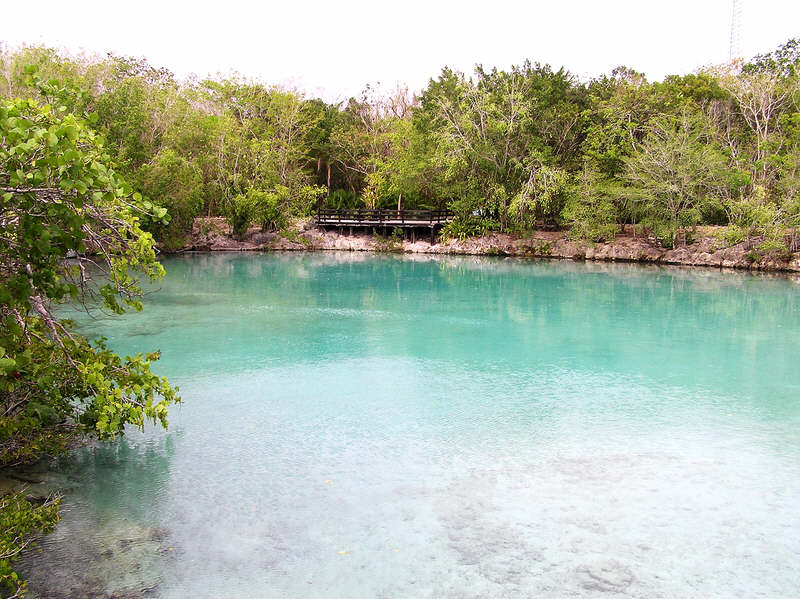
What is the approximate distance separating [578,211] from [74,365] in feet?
99.2

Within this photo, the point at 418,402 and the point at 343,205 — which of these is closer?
the point at 418,402

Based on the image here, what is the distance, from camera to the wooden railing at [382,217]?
40188mm

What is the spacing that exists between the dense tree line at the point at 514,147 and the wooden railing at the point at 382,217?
56.6 inches

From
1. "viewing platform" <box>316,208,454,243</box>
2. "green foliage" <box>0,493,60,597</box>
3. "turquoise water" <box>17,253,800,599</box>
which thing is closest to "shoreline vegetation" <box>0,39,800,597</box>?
"viewing platform" <box>316,208,454,243</box>

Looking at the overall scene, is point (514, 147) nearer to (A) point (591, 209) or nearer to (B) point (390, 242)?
(A) point (591, 209)

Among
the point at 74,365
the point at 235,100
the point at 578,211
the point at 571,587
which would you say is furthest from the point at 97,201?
the point at 235,100

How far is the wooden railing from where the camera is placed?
40188mm

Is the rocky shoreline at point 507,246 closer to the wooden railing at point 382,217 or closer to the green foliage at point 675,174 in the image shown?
the wooden railing at point 382,217

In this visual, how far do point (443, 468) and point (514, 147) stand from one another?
98.6 ft

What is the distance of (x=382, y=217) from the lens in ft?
135

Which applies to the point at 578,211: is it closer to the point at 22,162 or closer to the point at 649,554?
the point at 649,554

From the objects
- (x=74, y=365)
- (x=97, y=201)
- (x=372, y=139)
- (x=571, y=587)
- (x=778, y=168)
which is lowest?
(x=571, y=587)

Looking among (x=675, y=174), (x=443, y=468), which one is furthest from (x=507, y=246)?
(x=443, y=468)

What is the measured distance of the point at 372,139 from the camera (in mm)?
45594
